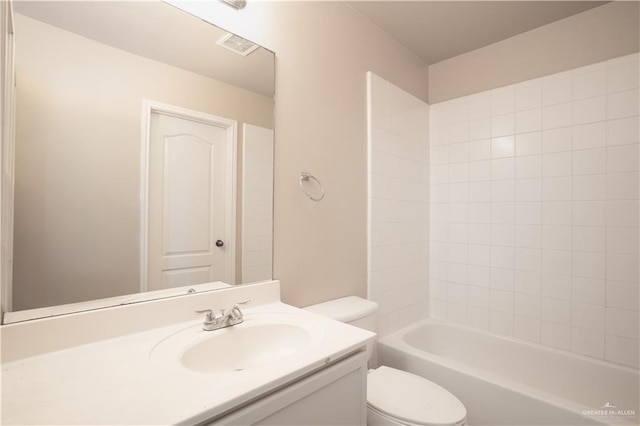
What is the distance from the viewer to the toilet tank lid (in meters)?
1.49

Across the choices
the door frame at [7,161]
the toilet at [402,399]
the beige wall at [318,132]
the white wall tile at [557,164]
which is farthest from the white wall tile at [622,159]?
the door frame at [7,161]

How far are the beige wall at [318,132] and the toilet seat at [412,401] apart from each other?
0.51 meters

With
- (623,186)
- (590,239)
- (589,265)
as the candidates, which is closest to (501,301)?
(589,265)

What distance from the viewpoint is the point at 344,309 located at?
1.56 m

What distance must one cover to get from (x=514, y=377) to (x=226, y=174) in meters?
2.16

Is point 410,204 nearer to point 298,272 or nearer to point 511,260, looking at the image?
point 511,260

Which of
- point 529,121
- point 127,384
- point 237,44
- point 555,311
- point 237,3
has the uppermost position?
point 237,3

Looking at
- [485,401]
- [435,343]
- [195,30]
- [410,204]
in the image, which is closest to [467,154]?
[410,204]

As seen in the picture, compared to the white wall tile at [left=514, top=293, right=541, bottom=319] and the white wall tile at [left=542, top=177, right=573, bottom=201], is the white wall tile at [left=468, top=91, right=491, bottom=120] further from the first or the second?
the white wall tile at [left=514, top=293, right=541, bottom=319]

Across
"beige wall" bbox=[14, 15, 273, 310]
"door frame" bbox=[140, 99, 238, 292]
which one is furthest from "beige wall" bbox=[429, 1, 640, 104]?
"beige wall" bbox=[14, 15, 273, 310]

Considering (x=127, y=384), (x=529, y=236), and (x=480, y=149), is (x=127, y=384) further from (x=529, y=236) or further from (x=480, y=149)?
(x=480, y=149)

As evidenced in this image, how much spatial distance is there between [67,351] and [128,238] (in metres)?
0.36

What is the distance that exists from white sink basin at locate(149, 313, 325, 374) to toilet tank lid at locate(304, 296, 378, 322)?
1.12ft

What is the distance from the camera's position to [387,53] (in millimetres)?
2121
